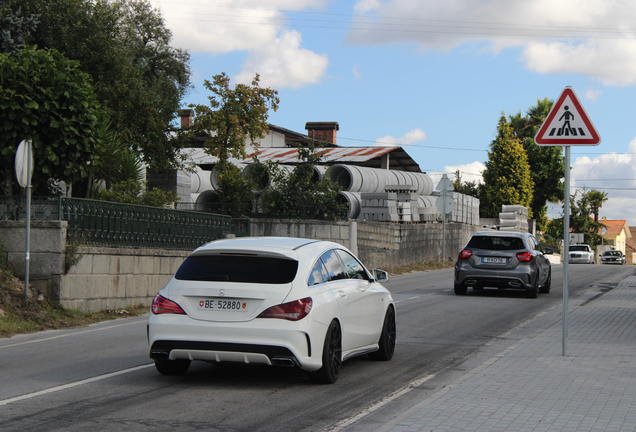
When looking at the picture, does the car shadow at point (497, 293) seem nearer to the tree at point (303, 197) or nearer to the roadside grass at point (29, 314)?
the tree at point (303, 197)

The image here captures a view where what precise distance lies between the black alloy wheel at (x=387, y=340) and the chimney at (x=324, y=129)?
46979mm

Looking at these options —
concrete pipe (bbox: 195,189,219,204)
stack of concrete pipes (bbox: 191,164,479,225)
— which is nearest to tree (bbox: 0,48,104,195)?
stack of concrete pipes (bbox: 191,164,479,225)

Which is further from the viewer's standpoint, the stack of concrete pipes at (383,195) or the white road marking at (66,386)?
the stack of concrete pipes at (383,195)

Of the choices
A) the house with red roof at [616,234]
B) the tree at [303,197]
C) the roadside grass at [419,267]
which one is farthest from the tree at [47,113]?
the house with red roof at [616,234]

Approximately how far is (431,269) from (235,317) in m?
26.6

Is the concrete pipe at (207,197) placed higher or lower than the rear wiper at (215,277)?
higher

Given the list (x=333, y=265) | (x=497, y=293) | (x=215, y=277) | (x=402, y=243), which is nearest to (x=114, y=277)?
(x=333, y=265)

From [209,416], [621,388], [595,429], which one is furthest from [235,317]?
[621,388]

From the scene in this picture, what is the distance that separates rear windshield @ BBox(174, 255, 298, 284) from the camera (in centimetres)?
743

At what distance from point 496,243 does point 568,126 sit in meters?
9.75

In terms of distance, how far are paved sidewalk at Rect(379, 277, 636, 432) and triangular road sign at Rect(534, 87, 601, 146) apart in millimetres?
2605

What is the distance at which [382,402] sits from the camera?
691 cm

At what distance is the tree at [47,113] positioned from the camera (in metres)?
15.1

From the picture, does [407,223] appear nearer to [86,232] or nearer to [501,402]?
[86,232]
